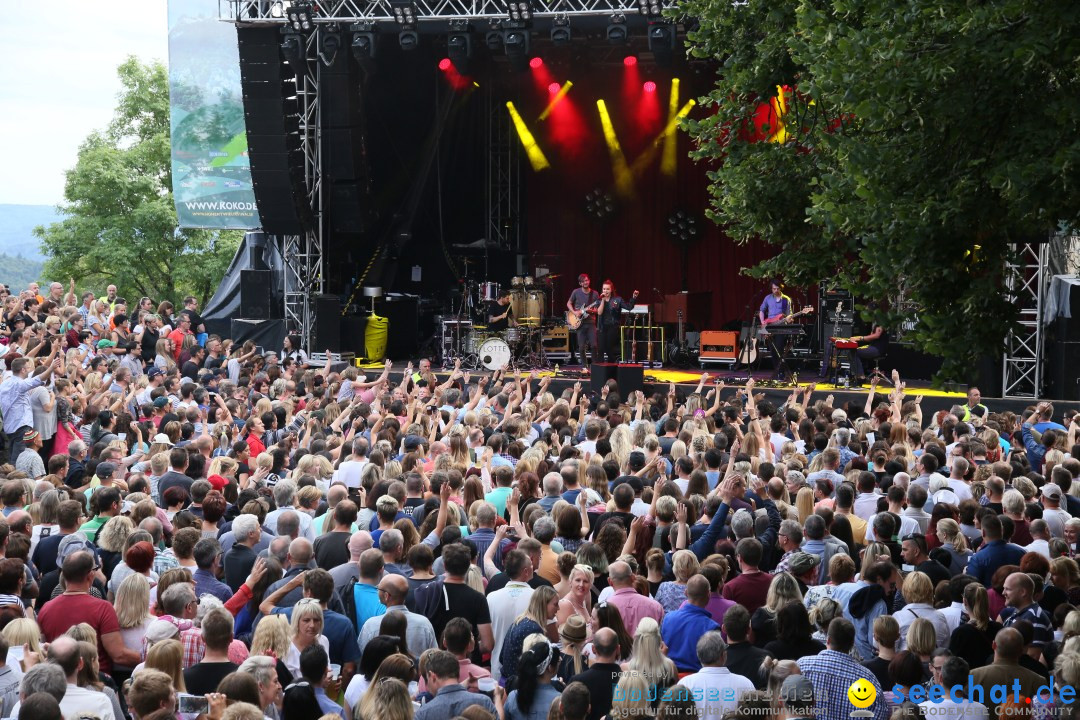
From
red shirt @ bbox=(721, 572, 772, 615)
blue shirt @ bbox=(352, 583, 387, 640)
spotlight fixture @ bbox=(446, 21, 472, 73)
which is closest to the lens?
blue shirt @ bbox=(352, 583, 387, 640)

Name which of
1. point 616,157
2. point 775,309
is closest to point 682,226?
point 616,157

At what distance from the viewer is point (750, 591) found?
6020 millimetres

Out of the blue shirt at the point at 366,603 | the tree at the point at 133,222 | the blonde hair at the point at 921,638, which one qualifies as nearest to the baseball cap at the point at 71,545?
the blue shirt at the point at 366,603

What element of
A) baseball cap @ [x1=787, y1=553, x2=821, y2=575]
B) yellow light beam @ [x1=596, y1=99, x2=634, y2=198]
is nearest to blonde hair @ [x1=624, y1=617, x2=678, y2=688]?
baseball cap @ [x1=787, y1=553, x2=821, y2=575]

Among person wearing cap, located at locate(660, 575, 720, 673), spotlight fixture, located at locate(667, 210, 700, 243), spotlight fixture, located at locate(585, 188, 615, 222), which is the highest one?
spotlight fixture, located at locate(585, 188, 615, 222)

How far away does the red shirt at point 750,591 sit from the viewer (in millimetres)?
6020

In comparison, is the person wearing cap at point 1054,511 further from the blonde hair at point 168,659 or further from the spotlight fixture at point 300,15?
the spotlight fixture at point 300,15

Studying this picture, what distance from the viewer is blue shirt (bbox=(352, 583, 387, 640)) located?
5742 mm

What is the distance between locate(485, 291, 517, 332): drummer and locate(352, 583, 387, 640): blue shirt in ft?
48.9

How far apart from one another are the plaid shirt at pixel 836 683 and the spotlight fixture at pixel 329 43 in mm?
14672

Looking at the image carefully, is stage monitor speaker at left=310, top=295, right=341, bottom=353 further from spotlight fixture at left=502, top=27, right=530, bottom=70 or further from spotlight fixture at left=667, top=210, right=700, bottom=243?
spotlight fixture at left=667, top=210, right=700, bottom=243

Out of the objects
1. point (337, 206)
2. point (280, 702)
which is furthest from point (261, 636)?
point (337, 206)

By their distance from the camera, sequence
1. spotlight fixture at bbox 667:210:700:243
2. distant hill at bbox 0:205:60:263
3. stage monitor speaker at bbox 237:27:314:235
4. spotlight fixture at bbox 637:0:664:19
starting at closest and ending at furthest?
1. spotlight fixture at bbox 637:0:664:19
2. stage monitor speaker at bbox 237:27:314:235
3. spotlight fixture at bbox 667:210:700:243
4. distant hill at bbox 0:205:60:263

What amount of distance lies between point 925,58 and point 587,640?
3.80 m
